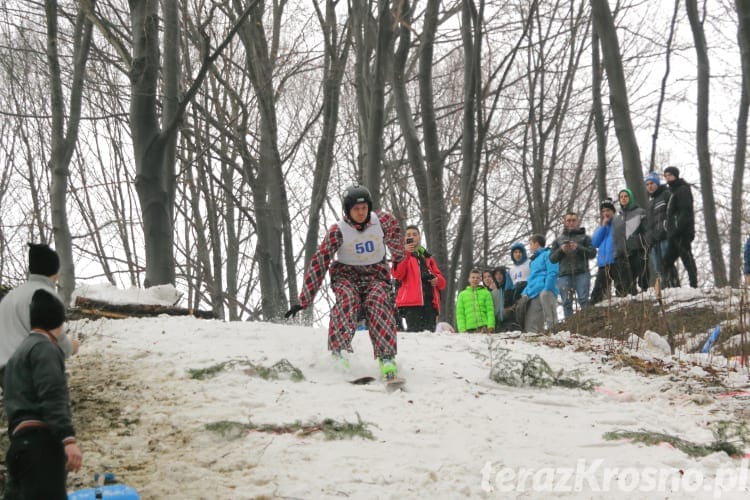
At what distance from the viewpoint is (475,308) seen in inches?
439

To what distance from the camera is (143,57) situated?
973 centimetres

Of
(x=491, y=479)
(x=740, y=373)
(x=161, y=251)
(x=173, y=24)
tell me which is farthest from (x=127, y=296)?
(x=740, y=373)

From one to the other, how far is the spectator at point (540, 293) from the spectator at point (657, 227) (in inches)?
54.0

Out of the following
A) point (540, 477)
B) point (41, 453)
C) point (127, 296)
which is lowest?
point (540, 477)

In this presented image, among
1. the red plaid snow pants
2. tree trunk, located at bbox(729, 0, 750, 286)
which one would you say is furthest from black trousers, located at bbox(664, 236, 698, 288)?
the red plaid snow pants

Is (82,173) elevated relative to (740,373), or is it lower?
elevated

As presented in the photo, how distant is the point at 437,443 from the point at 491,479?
587 millimetres

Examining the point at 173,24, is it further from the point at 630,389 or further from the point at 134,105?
the point at 630,389

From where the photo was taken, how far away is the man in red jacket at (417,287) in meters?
9.55

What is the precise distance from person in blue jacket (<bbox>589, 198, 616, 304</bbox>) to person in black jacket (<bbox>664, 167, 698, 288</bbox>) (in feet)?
2.50

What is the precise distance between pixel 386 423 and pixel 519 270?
23.1ft

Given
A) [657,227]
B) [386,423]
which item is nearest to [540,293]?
[657,227]

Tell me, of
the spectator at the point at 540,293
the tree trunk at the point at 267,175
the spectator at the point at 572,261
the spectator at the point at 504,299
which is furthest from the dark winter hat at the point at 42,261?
the tree trunk at the point at 267,175

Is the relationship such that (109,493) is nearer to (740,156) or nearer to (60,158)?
(60,158)
